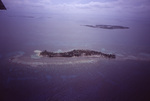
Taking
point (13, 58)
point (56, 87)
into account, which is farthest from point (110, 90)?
point (13, 58)

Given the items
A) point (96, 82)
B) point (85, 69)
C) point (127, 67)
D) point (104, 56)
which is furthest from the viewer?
point (104, 56)

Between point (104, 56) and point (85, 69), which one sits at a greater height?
point (104, 56)

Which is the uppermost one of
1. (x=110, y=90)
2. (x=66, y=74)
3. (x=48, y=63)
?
(x=48, y=63)

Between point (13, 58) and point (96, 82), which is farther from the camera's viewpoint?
point (13, 58)

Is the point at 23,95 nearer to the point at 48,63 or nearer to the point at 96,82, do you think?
the point at 48,63

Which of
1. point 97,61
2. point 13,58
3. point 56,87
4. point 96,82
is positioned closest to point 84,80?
point 96,82

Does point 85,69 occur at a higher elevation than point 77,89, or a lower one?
higher

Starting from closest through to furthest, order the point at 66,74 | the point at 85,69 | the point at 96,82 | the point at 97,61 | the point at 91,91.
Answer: the point at 91,91, the point at 96,82, the point at 66,74, the point at 85,69, the point at 97,61

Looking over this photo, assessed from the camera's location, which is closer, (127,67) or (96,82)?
(96,82)

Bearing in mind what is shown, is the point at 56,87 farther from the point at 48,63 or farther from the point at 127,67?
the point at 127,67
